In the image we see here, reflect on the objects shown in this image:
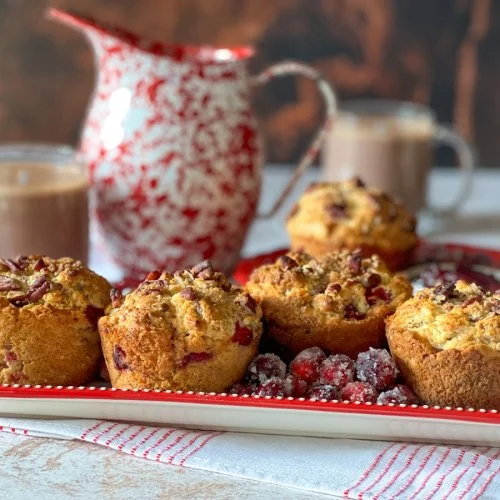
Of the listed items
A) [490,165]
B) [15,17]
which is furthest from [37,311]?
[490,165]

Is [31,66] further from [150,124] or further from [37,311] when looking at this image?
[37,311]

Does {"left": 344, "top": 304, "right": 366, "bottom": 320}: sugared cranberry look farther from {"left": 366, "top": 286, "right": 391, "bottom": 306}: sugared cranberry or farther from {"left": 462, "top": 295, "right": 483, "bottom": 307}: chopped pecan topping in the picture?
{"left": 462, "top": 295, "right": 483, "bottom": 307}: chopped pecan topping

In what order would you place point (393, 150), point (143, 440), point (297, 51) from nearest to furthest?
point (143, 440) < point (393, 150) < point (297, 51)

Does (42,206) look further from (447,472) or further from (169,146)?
(447,472)

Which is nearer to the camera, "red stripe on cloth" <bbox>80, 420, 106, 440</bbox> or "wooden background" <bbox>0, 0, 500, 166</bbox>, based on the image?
"red stripe on cloth" <bbox>80, 420, 106, 440</bbox>

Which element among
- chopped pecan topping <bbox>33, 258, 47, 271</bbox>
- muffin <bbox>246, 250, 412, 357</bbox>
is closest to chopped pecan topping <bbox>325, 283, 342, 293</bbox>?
muffin <bbox>246, 250, 412, 357</bbox>

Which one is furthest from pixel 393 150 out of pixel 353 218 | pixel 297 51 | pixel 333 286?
pixel 333 286

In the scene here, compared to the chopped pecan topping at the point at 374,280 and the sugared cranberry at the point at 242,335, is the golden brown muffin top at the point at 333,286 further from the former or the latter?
the sugared cranberry at the point at 242,335
